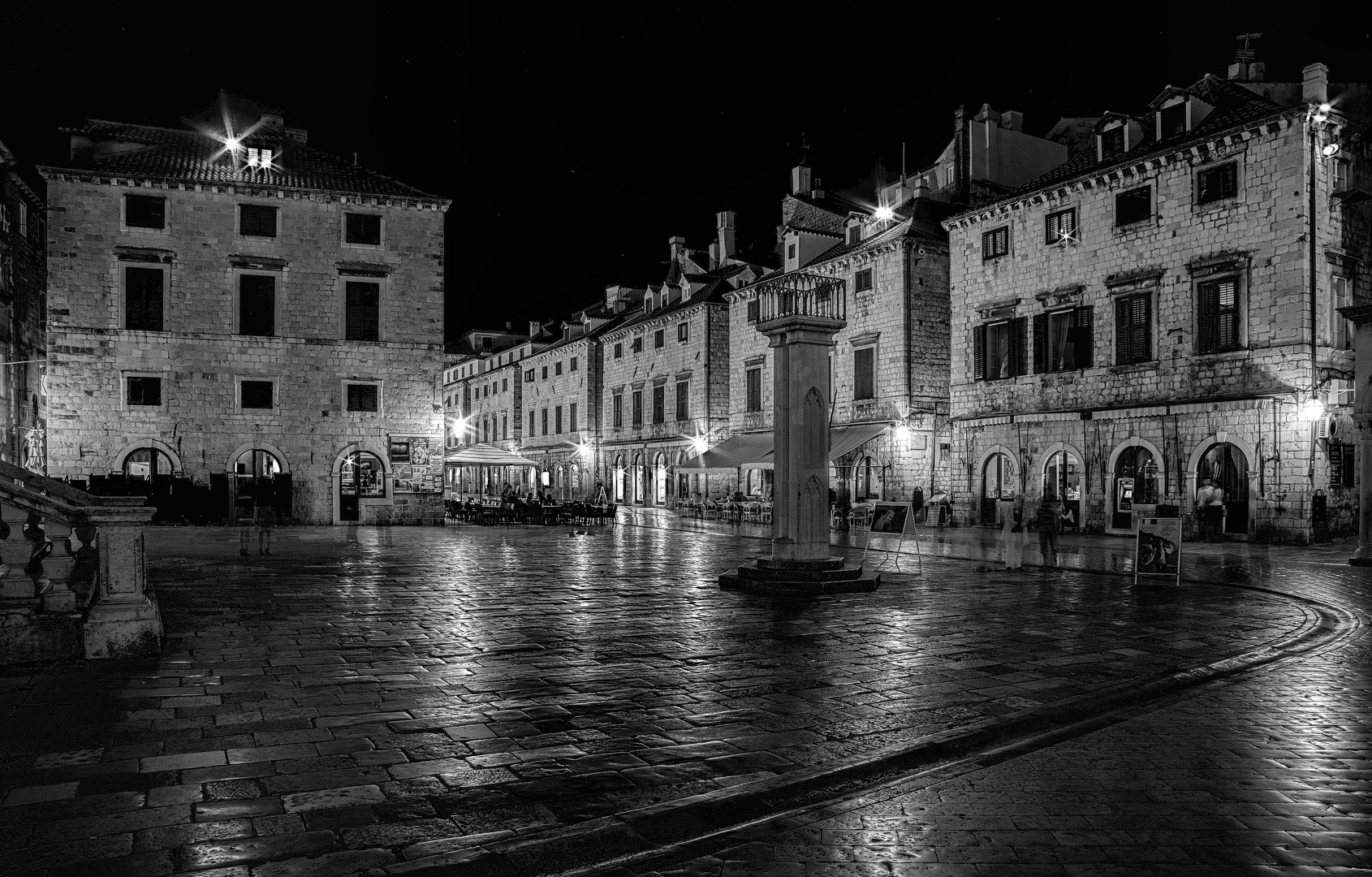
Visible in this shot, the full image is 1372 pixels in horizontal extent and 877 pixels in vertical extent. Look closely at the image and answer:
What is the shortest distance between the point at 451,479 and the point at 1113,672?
6951 cm

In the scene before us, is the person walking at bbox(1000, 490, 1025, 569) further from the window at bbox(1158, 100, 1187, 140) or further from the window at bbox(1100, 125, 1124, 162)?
the window at bbox(1100, 125, 1124, 162)

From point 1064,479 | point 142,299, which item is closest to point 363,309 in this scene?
point 142,299

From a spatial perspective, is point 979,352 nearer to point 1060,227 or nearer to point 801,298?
point 1060,227

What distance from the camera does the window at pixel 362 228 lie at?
3338cm

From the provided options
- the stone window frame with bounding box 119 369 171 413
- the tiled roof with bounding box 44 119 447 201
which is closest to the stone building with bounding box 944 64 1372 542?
the tiled roof with bounding box 44 119 447 201

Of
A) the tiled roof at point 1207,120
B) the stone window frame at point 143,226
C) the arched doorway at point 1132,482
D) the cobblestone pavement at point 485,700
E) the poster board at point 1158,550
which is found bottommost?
the cobblestone pavement at point 485,700

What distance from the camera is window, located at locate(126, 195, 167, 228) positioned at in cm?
3133

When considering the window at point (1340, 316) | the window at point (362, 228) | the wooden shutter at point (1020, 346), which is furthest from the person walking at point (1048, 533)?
the window at point (362, 228)

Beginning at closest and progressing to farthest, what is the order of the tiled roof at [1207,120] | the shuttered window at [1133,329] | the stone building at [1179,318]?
1. the stone building at [1179,318]
2. the tiled roof at [1207,120]
3. the shuttered window at [1133,329]

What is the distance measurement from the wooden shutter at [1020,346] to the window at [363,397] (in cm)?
2094

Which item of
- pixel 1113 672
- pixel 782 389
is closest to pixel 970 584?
pixel 782 389

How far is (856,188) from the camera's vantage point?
49.9 metres

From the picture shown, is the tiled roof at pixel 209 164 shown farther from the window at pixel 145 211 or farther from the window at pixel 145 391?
the window at pixel 145 391

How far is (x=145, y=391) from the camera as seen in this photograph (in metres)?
31.6
